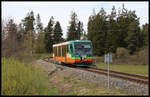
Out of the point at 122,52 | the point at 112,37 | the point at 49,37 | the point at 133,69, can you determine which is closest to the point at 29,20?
the point at 49,37

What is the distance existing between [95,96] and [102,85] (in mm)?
2945

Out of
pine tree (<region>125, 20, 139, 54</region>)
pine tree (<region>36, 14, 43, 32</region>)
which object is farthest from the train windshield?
pine tree (<region>36, 14, 43, 32</region>)

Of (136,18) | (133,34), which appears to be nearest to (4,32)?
(133,34)

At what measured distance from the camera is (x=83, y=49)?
26.9m

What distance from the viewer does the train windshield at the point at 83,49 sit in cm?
2661

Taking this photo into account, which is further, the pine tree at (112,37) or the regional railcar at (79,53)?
the pine tree at (112,37)

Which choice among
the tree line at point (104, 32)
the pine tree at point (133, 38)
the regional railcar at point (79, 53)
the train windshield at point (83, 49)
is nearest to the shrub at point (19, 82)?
the tree line at point (104, 32)

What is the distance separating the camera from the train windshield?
26609mm

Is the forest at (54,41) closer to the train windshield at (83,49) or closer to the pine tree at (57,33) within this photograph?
the pine tree at (57,33)

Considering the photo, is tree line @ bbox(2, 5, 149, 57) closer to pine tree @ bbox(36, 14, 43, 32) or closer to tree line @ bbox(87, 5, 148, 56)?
tree line @ bbox(87, 5, 148, 56)

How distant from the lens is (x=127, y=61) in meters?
41.7

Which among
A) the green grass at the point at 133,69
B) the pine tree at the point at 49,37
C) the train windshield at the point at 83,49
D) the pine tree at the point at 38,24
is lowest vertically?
the green grass at the point at 133,69

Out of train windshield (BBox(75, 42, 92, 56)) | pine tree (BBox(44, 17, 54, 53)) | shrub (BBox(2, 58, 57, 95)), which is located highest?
pine tree (BBox(44, 17, 54, 53))

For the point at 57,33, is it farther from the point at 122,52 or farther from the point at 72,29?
the point at 122,52
